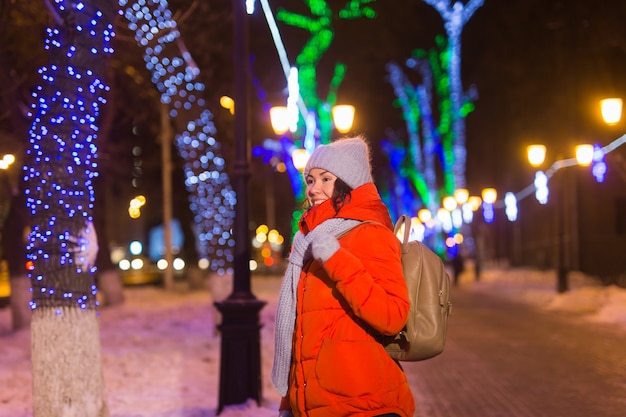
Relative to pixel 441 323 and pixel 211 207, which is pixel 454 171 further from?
pixel 441 323

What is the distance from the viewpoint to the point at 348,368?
3.15m

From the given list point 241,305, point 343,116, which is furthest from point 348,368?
point 343,116

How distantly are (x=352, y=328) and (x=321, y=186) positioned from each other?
64 cm

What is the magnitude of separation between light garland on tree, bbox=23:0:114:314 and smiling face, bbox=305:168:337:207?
302 centimetres

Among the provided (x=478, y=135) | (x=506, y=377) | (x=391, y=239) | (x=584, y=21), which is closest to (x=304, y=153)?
(x=584, y=21)

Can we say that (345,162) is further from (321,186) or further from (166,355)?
(166,355)

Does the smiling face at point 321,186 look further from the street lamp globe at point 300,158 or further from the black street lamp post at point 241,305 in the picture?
the street lamp globe at point 300,158

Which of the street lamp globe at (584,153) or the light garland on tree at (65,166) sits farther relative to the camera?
the street lamp globe at (584,153)

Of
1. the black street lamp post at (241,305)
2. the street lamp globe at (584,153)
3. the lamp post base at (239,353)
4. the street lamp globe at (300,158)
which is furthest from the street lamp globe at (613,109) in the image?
the lamp post base at (239,353)

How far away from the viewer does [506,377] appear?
10.2 m

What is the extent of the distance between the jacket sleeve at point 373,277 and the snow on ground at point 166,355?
480cm

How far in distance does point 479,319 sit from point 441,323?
15.6 m

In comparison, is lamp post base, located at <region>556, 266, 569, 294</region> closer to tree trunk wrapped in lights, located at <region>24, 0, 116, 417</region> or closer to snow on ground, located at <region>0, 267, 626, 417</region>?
snow on ground, located at <region>0, 267, 626, 417</region>

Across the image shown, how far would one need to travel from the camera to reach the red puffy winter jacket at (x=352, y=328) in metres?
3.10
